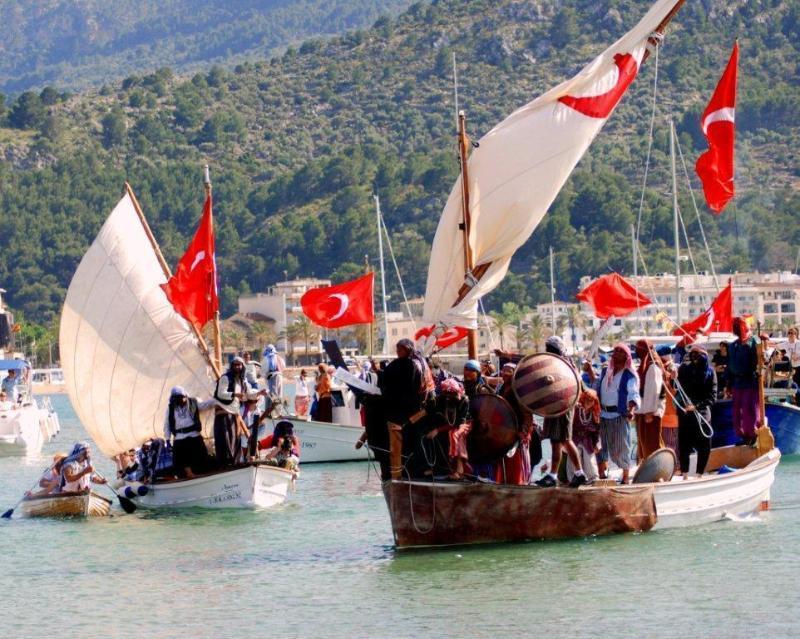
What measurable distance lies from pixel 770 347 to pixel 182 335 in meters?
13.1

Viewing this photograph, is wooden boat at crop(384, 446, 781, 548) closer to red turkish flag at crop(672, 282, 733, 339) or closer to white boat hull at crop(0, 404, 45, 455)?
red turkish flag at crop(672, 282, 733, 339)

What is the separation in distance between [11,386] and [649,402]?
32.9m

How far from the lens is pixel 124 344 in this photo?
29.3 metres

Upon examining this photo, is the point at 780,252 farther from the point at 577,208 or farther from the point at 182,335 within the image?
the point at 182,335

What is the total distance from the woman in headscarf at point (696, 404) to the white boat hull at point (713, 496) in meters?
0.83

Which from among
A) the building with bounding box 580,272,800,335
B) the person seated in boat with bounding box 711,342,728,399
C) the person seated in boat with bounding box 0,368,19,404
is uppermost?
the building with bounding box 580,272,800,335

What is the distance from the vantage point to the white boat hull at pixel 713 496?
68.4 feet

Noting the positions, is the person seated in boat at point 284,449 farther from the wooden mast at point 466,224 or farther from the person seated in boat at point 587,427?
the person seated in boat at point 587,427

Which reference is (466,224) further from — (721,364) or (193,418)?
(721,364)

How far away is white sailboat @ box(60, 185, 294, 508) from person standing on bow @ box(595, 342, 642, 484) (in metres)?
9.22

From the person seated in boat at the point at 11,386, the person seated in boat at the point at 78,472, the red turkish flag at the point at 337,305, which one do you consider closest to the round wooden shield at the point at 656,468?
the person seated in boat at the point at 78,472

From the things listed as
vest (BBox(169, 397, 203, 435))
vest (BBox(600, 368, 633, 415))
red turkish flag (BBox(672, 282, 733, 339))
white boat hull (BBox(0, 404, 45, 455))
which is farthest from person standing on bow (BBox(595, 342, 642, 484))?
white boat hull (BBox(0, 404, 45, 455))

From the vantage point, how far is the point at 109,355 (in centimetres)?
2941

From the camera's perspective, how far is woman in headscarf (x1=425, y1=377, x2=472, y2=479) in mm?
19609
